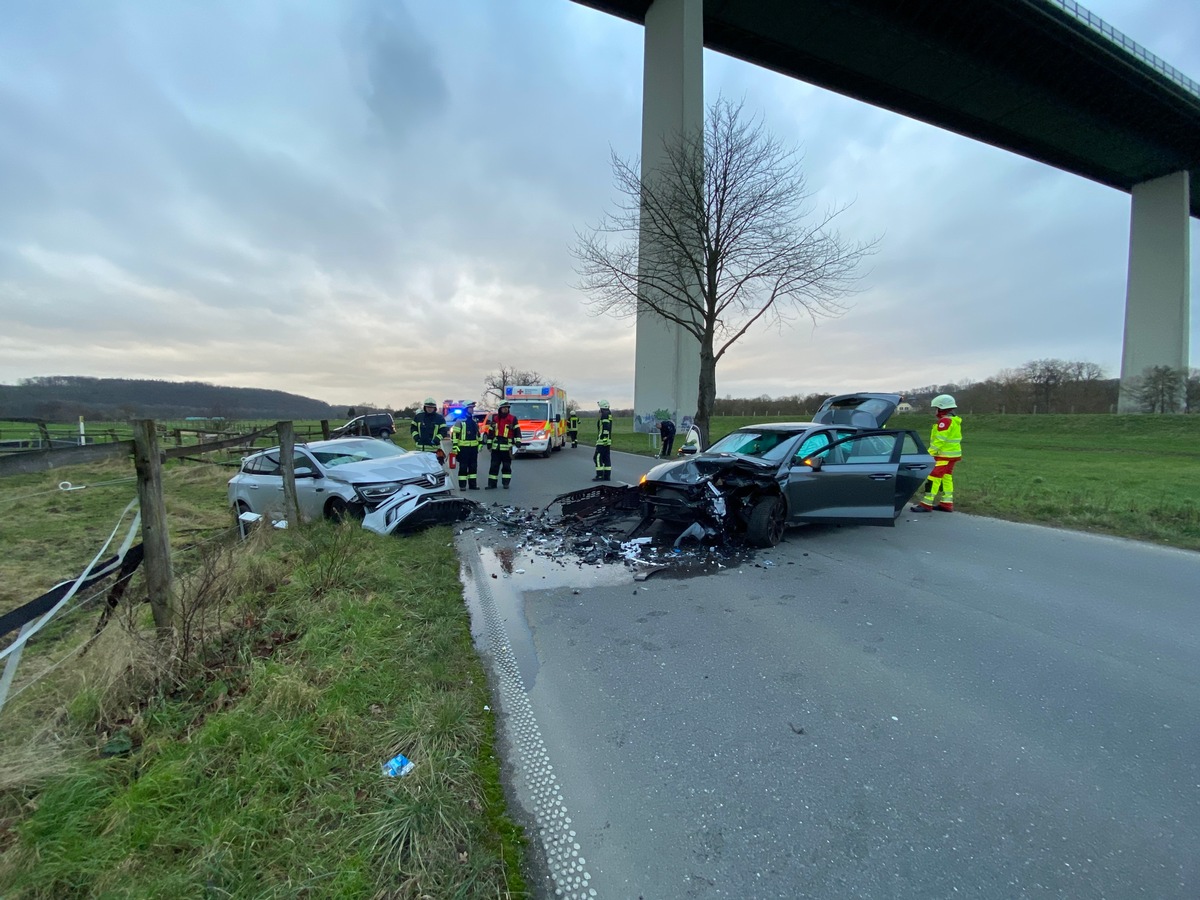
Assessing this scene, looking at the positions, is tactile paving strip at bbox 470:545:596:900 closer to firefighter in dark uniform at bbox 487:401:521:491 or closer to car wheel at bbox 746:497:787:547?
car wheel at bbox 746:497:787:547

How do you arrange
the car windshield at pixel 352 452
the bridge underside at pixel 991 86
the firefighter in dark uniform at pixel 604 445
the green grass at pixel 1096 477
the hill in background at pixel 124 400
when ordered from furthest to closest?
1. the bridge underside at pixel 991 86
2. the hill in background at pixel 124 400
3. the firefighter in dark uniform at pixel 604 445
4. the green grass at pixel 1096 477
5. the car windshield at pixel 352 452

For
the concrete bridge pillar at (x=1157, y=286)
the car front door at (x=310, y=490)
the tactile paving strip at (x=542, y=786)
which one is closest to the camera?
the tactile paving strip at (x=542, y=786)

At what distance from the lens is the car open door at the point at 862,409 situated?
9.34 metres

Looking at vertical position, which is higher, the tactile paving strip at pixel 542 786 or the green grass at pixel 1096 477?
the green grass at pixel 1096 477

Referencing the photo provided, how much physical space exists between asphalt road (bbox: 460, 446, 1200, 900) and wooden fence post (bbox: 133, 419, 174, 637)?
2.04m

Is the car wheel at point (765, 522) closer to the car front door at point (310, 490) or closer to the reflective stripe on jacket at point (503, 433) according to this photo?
the car front door at point (310, 490)

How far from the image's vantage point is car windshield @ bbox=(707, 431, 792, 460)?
657 centimetres

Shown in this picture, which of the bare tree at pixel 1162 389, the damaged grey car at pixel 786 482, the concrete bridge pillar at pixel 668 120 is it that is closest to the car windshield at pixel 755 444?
the damaged grey car at pixel 786 482

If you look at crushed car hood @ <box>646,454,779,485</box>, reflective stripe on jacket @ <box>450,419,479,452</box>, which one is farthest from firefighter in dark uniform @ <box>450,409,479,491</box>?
crushed car hood @ <box>646,454,779,485</box>

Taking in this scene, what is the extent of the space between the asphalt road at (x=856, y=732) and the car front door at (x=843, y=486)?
1326mm

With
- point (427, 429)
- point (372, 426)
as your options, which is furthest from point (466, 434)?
point (372, 426)

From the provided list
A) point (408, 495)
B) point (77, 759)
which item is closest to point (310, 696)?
point (77, 759)

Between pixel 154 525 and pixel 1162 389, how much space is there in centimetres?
5829

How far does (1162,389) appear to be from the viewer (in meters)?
39.7
